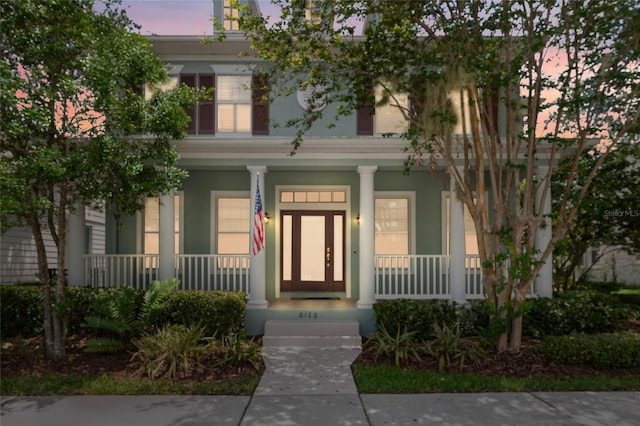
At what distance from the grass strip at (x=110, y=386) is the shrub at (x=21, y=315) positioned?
8.39 feet

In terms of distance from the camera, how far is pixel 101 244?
2019 cm

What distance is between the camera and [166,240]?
9695 mm

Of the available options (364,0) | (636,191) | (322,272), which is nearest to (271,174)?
(322,272)

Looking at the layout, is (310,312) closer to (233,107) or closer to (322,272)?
(322,272)

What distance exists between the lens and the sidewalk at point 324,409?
16.9 feet

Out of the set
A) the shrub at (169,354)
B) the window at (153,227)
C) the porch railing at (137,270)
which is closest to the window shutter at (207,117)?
the window at (153,227)

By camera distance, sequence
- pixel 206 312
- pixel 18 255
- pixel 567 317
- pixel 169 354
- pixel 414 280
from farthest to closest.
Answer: pixel 18 255 → pixel 414 280 → pixel 567 317 → pixel 206 312 → pixel 169 354

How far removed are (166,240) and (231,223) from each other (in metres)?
2.09

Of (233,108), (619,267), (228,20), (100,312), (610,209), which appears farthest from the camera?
(619,267)

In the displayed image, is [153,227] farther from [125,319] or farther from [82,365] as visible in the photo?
[82,365]

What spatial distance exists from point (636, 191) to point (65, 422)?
1282cm

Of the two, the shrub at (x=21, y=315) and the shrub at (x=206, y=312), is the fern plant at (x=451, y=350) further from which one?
the shrub at (x=21, y=315)

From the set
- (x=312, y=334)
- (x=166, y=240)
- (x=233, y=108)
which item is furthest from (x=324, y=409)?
(x=233, y=108)

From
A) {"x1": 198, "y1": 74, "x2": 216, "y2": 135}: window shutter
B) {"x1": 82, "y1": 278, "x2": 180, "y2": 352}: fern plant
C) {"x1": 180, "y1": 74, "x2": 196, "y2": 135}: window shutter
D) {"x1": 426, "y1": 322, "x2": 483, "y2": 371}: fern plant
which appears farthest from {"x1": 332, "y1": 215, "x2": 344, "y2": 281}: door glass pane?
{"x1": 82, "y1": 278, "x2": 180, "y2": 352}: fern plant
